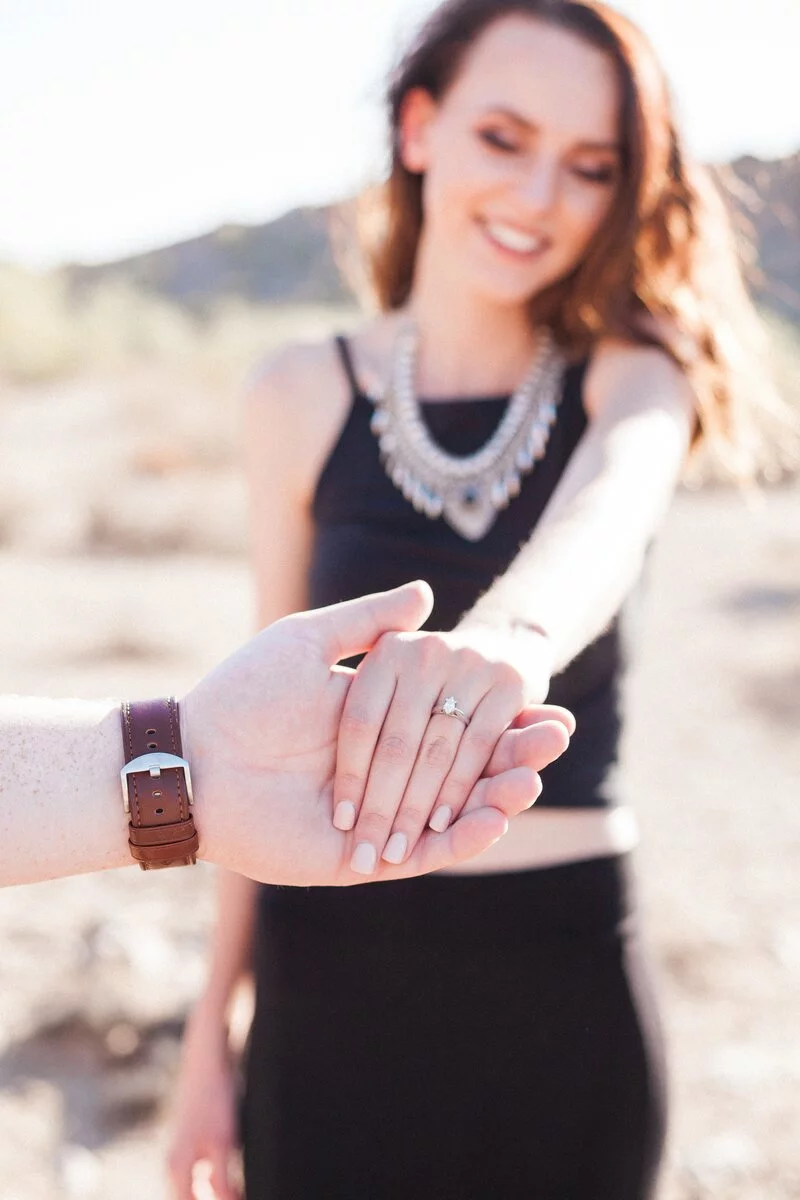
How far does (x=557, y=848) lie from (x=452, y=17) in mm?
1418

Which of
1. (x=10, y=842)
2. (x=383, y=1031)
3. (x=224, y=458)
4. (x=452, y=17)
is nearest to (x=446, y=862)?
(x=10, y=842)

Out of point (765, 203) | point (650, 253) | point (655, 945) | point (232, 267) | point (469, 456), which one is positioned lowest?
point (655, 945)

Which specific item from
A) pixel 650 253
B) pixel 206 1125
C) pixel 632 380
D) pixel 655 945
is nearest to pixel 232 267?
pixel 655 945

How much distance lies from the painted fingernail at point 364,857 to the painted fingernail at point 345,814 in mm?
25

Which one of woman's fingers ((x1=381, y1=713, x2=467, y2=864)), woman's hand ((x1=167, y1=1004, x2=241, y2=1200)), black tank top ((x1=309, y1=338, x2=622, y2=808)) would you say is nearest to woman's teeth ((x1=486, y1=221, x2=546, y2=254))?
black tank top ((x1=309, y1=338, x2=622, y2=808))

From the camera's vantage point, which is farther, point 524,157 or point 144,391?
point 144,391

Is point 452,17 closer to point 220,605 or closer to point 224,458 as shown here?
point 220,605

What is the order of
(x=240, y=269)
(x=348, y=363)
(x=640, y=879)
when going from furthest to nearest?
(x=240, y=269) < (x=348, y=363) < (x=640, y=879)

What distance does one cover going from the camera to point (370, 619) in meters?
1.13

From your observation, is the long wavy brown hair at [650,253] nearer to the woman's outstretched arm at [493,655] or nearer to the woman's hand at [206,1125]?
the woman's outstretched arm at [493,655]

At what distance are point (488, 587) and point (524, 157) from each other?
2.36 feet

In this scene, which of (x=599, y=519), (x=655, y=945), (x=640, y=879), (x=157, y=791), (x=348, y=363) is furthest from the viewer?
(x=655, y=945)

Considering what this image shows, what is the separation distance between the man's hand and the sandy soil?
65 centimetres

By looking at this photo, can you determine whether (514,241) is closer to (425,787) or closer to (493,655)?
(493,655)
